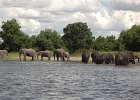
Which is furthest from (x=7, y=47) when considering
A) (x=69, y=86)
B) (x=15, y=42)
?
(x=69, y=86)

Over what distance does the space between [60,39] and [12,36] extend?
43.5 m

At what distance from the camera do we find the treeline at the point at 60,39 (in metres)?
132

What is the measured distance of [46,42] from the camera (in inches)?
6270

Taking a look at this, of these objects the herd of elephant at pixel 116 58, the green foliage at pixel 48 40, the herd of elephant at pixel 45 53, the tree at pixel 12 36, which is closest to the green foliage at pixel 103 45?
the green foliage at pixel 48 40

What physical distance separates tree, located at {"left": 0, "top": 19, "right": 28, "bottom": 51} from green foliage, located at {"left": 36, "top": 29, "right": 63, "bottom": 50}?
25.1 metres

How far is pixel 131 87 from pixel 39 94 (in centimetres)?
915

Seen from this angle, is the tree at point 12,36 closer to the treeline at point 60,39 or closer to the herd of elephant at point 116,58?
the treeline at point 60,39

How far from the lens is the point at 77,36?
514 ft

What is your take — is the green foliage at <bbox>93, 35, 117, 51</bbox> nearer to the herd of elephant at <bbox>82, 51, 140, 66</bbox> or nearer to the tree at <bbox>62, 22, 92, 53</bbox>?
the tree at <bbox>62, 22, 92, 53</bbox>

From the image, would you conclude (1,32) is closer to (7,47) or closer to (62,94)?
(7,47)

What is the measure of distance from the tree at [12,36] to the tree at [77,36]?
918 inches

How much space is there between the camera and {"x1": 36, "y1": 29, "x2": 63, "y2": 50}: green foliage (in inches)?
6284

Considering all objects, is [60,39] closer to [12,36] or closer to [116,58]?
[12,36]

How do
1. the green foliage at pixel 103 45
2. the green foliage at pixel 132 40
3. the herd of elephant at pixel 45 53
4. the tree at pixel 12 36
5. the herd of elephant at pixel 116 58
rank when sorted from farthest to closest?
the green foliage at pixel 103 45, the green foliage at pixel 132 40, the tree at pixel 12 36, the herd of elephant at pixel 45 53, the herd of elephant at pixel 116 58
